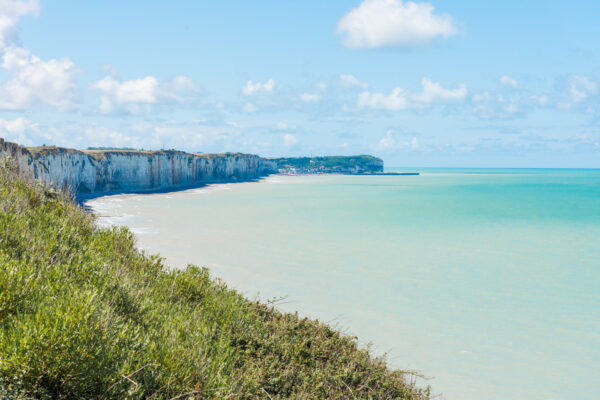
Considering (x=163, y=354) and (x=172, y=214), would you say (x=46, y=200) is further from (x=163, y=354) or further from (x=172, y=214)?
(x=172, y=214)

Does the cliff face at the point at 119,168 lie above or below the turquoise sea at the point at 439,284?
above

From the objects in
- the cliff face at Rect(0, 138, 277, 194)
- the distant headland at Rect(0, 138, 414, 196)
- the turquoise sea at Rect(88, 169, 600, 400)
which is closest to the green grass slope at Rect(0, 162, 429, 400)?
the turquoise sea at Rect(88, 169, 600, 400)

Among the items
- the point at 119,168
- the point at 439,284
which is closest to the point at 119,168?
the point at 119,168

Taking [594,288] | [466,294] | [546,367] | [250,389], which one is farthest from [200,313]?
[594,288]

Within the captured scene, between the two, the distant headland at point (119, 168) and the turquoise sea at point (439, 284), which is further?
the distant headland at point (119, 168)

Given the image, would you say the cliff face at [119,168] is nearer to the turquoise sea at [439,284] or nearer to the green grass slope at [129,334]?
the turquoise sea at [439,284]

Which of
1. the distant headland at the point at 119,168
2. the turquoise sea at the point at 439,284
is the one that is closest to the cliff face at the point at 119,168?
the distant headland at the point at 119,168

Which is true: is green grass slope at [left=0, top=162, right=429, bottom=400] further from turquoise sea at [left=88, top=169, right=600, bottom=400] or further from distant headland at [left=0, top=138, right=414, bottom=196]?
distant headland at [left=0, top=138, right=414, bottom=196]
